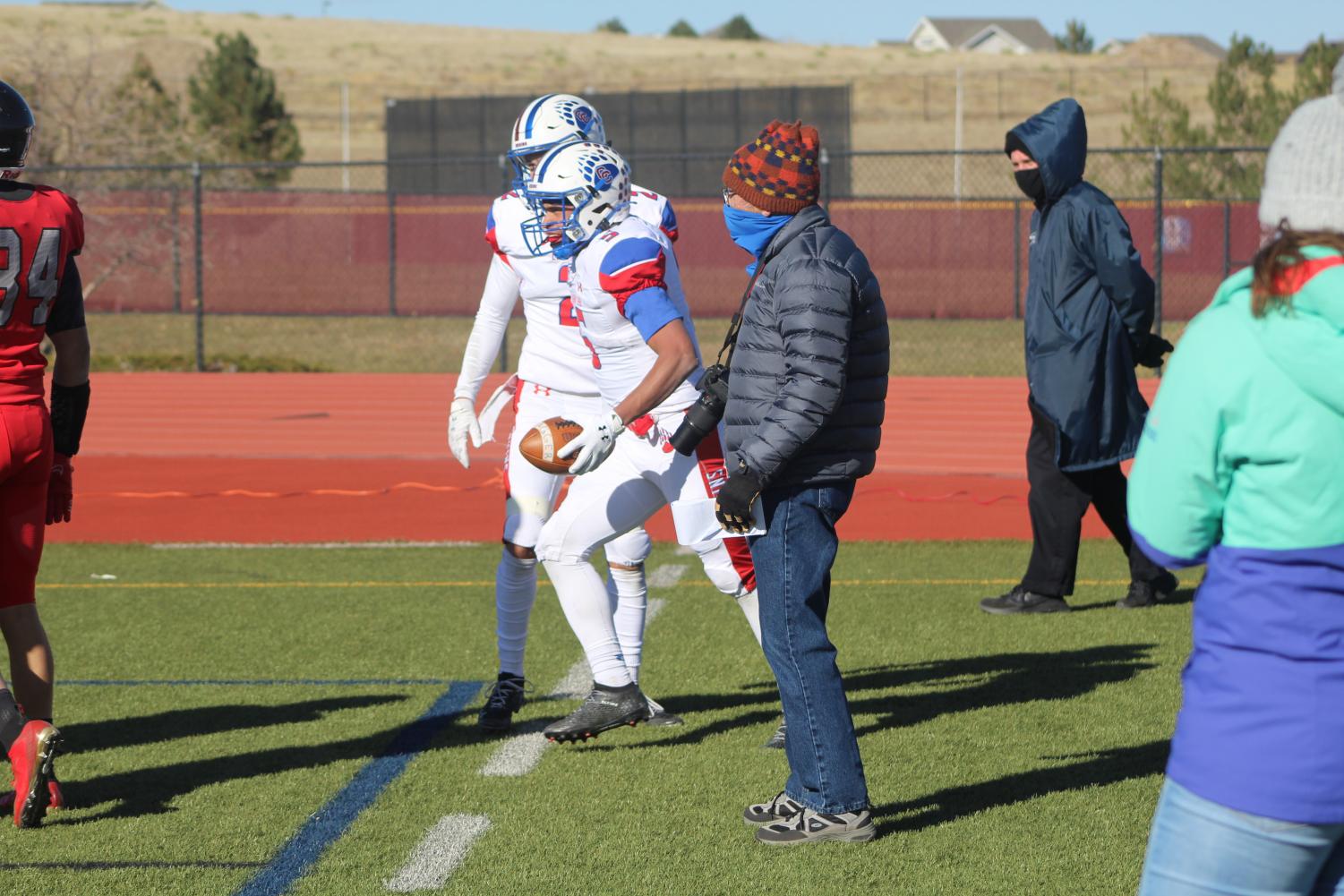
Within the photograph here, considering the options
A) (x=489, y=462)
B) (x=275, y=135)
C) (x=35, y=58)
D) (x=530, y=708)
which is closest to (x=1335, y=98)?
(x=530, y=708)

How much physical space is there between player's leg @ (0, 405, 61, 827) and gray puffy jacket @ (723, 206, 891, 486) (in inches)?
78.2

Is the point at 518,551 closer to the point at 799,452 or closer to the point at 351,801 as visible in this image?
the point at 351,801

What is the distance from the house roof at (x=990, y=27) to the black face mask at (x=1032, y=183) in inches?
4417

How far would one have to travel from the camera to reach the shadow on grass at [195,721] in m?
5.48

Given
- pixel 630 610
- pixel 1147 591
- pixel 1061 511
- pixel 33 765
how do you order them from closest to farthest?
pixel 33 765, pixel 630 610, pixel 1061 511, pixel 1147 591

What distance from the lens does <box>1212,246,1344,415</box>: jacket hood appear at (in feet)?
6.87

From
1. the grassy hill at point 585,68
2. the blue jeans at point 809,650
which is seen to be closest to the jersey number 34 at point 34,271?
the blue jeans at point 809,650

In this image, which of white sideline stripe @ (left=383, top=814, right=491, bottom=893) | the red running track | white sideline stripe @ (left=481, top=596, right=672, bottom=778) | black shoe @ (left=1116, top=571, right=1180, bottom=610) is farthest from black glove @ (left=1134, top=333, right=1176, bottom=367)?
white sideline stripe @ (left=383, top=814, right=491, bottom=893)

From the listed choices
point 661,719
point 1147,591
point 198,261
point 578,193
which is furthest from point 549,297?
point 198,261

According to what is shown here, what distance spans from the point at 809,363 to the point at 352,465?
9.64 metres

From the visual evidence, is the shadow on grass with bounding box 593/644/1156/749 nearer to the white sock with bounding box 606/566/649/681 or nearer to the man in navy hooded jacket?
the white sock with bounding box 606/566/649/681

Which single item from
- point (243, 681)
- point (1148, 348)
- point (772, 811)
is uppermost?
point (1148, 348)

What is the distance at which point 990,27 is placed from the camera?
114938 millimetres

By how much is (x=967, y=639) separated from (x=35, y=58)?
2343cm
